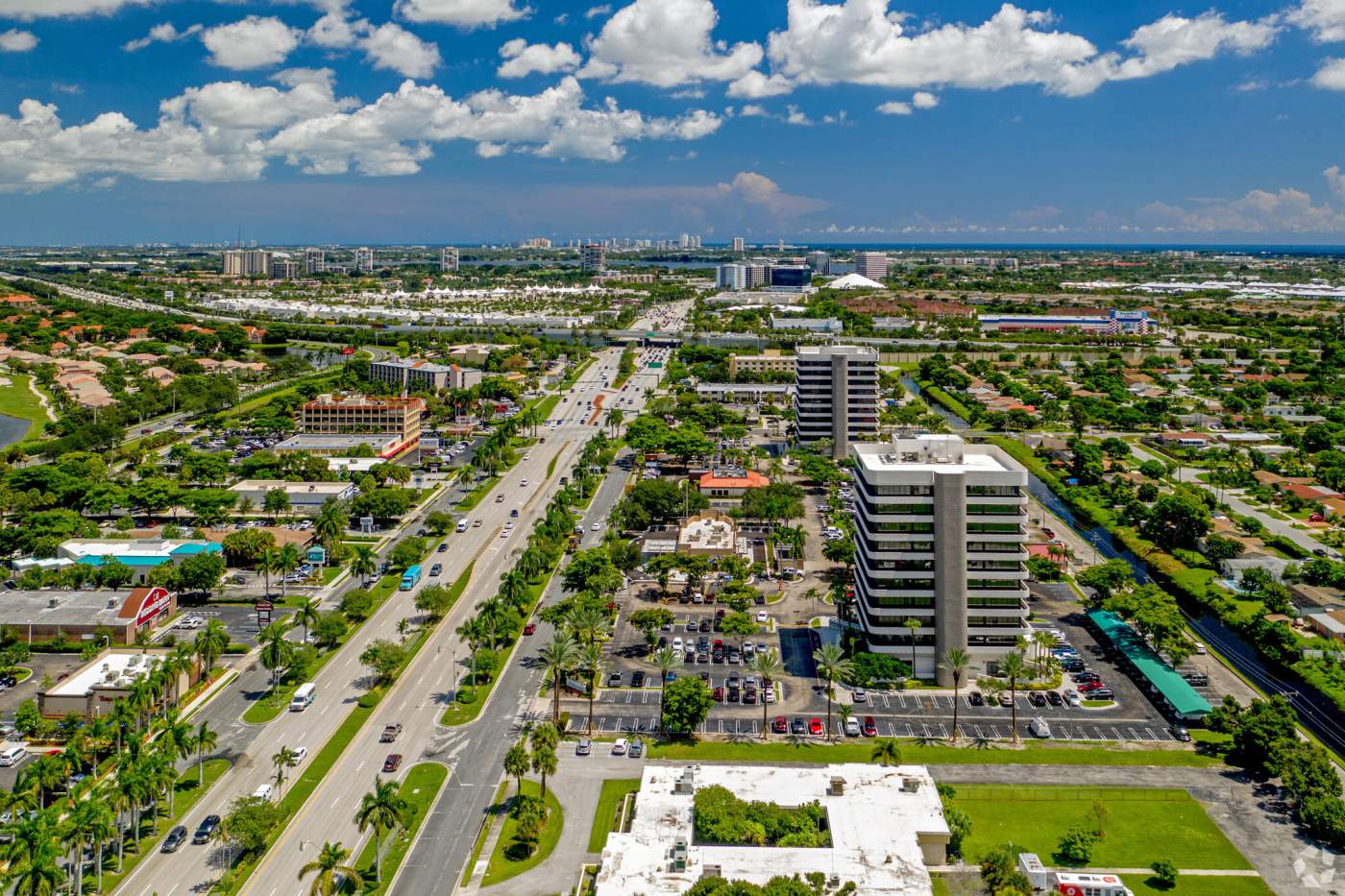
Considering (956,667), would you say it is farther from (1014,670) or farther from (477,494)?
(477,494)

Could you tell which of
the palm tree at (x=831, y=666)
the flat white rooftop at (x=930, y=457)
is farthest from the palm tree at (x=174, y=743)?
the flat white rooftop at (x=930, y=457)

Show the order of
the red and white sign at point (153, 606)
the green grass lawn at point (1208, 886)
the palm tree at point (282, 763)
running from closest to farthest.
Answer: the green grass lawn at point (1208, 886) < the palm tree at point (282, 763) < the red and white sign at point (153, 606)

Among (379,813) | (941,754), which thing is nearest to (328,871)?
(379,813)

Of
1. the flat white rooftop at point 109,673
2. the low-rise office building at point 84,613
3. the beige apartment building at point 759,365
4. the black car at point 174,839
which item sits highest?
the beige apartment building at point 759,365

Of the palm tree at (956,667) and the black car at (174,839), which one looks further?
the palm tree at (956,667)

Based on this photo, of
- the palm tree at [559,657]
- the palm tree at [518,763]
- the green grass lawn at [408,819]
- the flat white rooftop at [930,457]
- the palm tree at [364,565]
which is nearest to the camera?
the green grass lawn at [408,819]

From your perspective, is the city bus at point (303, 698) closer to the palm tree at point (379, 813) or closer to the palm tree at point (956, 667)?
the palm tree at point (379, 813)

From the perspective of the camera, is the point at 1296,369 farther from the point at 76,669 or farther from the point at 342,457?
the point at 76,669

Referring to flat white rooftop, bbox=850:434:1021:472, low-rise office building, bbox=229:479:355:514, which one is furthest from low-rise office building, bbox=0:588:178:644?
flat white rooftop, bbox=850:434:1021:472
